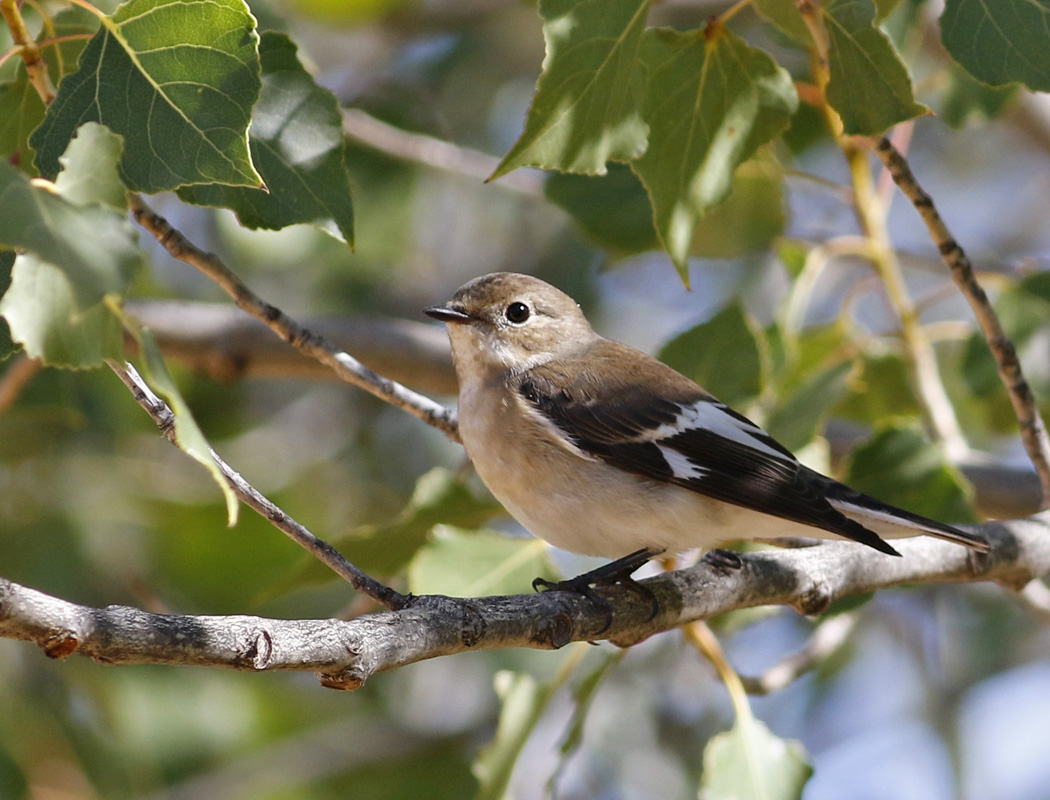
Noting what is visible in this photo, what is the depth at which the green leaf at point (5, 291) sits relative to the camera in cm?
175

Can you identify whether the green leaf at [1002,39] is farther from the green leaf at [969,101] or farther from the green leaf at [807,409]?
the green leaf at [807,409]

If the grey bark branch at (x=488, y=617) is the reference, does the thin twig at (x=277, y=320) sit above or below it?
above

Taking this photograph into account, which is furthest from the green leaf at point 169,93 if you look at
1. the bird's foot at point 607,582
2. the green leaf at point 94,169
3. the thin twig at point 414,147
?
the thin twig at point 414,147

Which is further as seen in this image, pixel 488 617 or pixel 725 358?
pixel 725 358

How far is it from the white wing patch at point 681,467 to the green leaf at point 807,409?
53 cm

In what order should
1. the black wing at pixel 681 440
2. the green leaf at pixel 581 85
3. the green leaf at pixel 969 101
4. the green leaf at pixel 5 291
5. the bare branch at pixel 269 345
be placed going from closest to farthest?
the green leaf at pixel 5 291, the green leaf at pixel 581 85, the black wing at pixel 681 440, the green leaf at pixel 969 101, the bare branch at pixel 269 345

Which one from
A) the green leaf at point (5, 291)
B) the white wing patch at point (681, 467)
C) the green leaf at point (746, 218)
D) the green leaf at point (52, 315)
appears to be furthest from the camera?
the green leaf at point (746, 218)

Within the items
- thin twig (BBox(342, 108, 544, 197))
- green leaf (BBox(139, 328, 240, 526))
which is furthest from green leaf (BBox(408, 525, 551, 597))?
thin twig (BBox(342, 108, 544, 197))

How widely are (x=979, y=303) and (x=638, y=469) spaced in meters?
0.92

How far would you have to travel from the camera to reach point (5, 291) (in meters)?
1.77

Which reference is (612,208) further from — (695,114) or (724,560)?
(724,560)

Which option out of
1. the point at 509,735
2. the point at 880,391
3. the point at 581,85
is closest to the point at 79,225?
the point at 581,85

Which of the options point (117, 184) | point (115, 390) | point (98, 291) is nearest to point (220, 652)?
point (98, 291)

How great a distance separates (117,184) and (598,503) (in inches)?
62.5
